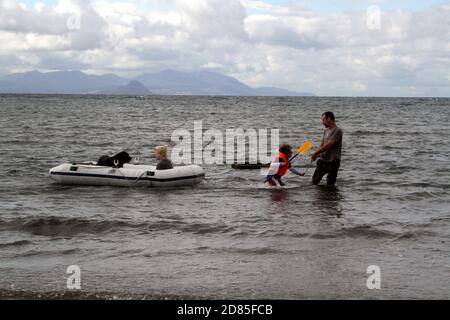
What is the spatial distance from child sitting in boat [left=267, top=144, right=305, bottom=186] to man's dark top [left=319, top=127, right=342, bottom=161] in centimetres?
80

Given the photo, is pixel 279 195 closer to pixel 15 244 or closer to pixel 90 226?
pixel 90 226

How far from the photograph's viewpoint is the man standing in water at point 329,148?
12825 millimetres

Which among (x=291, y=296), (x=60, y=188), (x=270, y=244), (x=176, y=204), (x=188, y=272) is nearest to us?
(x=291, y=296)

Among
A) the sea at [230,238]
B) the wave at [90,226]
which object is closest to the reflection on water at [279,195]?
A: the sea at [230,238]

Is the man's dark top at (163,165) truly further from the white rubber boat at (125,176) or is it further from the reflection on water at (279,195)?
the reflection on water at (279,195)

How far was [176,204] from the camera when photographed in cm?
1293

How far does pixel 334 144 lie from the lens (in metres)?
13.0

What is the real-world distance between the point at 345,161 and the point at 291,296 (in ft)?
49.4

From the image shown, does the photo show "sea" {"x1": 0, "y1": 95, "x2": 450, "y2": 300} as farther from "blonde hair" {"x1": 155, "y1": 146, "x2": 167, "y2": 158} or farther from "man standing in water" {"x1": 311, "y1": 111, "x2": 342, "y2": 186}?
"blonde hair" {"x1": 155, "y1": 146, "x2": 167, "y2": 158}

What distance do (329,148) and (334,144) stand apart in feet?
0.49

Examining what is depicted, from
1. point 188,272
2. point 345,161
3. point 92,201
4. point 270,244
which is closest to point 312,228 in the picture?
point 270,244

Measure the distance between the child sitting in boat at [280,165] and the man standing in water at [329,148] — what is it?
0.73 metres

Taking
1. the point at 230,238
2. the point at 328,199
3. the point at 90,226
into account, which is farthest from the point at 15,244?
the point at 328,199

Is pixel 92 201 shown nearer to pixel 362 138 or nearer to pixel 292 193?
pixel 292 193
